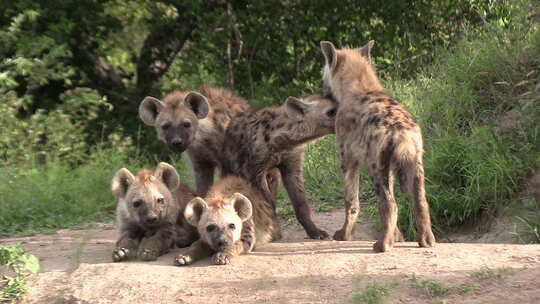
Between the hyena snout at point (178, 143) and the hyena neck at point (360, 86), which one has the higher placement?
the hyena neck at point (360, 86)

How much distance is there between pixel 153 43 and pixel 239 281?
6.03 meters

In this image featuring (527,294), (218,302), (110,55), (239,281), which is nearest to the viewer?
(527,294)

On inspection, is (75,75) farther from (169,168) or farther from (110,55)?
(169,168)

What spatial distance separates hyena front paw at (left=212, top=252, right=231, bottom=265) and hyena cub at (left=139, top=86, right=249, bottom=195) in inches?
51.4

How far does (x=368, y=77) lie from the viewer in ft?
16.4

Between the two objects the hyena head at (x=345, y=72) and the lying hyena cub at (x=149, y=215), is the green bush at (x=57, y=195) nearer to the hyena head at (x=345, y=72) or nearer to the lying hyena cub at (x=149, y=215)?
the lying hyena cub at (x=149, y=215)

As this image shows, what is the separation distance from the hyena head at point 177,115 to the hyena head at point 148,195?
2.16ft

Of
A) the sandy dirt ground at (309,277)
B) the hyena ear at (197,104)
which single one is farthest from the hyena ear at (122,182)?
the hyena ear at (197,104)

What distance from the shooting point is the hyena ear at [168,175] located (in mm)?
4852

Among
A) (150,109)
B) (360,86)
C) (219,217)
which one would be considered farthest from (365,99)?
(150,109)

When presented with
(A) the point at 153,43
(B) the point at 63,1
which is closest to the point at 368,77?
(B) the point at 63,1

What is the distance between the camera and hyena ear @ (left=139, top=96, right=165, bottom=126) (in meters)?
5.73

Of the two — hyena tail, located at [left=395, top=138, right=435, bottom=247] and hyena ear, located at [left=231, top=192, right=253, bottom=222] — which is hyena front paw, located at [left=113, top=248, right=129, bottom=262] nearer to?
hyena ear, located at [left=231, top=192, right=253, bottom=222]

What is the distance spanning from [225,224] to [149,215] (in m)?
0.46
